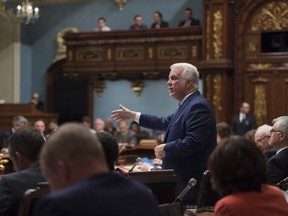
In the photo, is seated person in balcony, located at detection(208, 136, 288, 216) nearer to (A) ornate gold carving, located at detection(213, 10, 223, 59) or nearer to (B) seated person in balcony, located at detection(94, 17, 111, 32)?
(A) ornate gold carving, located at detection(213, 10, 223, 59)

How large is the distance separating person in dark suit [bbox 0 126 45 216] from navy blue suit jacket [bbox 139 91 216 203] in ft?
4.60

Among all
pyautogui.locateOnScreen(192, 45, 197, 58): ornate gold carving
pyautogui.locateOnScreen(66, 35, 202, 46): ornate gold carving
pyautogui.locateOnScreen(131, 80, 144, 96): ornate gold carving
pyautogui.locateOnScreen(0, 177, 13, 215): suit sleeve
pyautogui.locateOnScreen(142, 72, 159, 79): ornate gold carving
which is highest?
pyautogui.locateOnScreen(66, 35, 202, 46): ornate gold carving

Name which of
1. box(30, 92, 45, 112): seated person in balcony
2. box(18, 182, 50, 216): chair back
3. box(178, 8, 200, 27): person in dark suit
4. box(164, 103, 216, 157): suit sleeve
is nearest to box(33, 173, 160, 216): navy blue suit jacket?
box(18, 182, 50, 216): chair back

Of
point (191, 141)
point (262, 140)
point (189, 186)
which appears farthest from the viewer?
point (262, 140)

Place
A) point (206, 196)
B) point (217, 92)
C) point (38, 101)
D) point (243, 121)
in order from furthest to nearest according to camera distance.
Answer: point (38, 101)
point (217, 92)
point (243, 121)
point (206, 196)

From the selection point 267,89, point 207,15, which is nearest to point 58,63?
point 207,15

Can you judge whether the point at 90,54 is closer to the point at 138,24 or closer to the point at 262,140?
the point at 138,24

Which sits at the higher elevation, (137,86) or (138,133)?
(137,86)

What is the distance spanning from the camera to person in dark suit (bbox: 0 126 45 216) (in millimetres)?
3012

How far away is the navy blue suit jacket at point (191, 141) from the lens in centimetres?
448

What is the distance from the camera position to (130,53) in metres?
15.0

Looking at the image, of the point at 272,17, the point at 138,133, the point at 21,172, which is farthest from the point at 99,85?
the point at 21,172

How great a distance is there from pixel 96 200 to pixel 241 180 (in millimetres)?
768

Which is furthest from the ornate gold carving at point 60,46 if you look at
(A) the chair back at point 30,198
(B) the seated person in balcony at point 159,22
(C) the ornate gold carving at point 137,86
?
(A) the chair back at point 30,198
